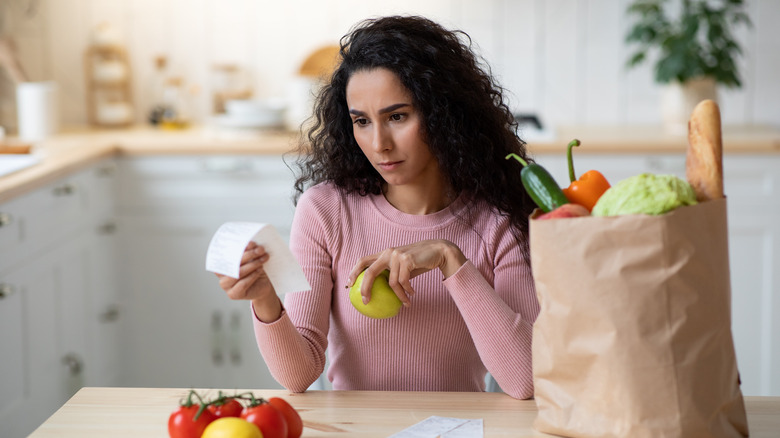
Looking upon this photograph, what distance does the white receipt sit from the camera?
1.06 m

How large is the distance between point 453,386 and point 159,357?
5.52ft

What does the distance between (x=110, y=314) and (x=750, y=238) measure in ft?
6.58

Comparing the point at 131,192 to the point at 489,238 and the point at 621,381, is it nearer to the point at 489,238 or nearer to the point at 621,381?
the point at 489,238

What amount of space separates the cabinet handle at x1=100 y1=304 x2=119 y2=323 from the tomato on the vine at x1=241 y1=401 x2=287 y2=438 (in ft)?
6.35

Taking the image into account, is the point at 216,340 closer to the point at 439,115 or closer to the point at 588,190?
the point at 439,115

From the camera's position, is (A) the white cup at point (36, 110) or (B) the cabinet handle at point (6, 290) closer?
(B) the cabinet handle at point (6, 290)

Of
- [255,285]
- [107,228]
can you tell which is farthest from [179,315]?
[255,285]

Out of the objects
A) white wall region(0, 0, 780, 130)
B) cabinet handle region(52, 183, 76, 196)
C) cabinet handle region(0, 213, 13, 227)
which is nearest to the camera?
cabinet handle region(0, 213, 13, 227)

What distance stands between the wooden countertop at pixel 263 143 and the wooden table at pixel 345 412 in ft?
4.68

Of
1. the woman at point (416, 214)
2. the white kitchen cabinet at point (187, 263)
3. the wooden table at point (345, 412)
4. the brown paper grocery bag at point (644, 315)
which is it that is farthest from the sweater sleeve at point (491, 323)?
the white kitchen cabinet at point (187, 263)

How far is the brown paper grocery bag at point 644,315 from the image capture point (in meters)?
0.92

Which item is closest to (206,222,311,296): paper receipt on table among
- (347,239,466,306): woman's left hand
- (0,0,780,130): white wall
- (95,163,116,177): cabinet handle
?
(347,239,466,306): woman's left hand

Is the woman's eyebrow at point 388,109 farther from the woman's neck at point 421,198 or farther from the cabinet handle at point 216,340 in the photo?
the cabinet handle at point 216,340

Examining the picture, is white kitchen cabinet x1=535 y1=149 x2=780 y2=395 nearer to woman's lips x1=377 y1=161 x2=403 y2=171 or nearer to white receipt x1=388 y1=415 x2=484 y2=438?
woman's lips x1=377 y1=161 x2=403 y2=171
